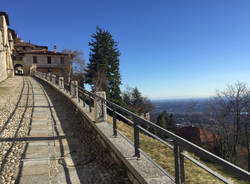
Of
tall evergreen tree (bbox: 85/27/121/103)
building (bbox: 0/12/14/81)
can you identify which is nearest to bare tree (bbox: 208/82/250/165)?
tall evergreen tree (bbox: 85/27/121/103)

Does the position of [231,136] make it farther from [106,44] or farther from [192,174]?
[106,44]

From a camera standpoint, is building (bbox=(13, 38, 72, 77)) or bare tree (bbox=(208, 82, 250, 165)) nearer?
bare tree (bbox=(208, 82, 250, 165))

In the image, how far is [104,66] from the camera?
1241 inches

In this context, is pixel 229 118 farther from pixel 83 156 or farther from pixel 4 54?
pixel 4 54

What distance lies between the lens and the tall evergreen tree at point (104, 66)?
101 ft

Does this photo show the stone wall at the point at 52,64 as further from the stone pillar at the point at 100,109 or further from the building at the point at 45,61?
the stone pillar at the point at 100,109

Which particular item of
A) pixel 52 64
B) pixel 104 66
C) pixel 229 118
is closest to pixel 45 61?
pixel 52 64

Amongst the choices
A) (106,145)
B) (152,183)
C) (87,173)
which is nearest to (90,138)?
(106,145)

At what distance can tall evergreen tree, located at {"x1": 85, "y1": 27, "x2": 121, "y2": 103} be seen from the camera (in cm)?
3078

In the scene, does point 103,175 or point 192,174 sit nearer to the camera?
point 103,175

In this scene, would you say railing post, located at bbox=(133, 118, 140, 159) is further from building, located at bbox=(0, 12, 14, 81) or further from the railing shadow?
building, located at bbox=(0, 12, 14, 81)

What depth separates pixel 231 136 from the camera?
21047 mm

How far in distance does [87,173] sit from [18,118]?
4872 mm

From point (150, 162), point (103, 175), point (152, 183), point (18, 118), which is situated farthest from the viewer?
point (18, 118)
